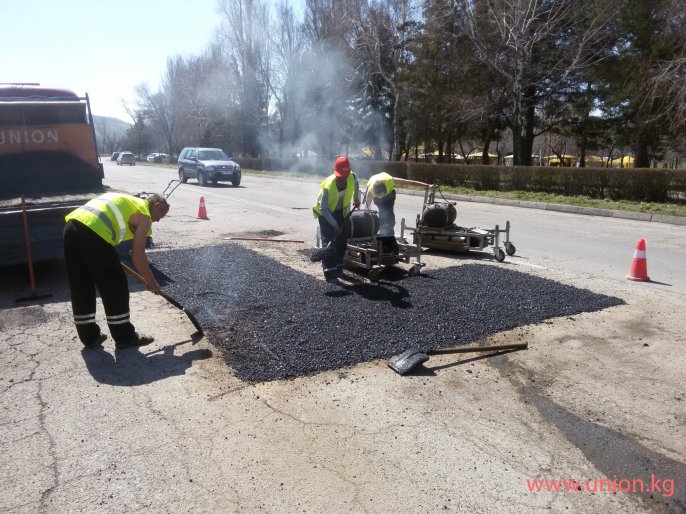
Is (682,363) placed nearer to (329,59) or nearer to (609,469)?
(609,469)

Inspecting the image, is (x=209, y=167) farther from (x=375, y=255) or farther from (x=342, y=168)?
(x=375, y=255)

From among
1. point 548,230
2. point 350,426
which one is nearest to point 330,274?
point 350,426

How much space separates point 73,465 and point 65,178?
6.81 m

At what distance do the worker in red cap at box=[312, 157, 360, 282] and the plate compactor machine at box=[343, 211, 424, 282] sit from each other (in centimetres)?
20

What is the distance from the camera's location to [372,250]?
6266mm

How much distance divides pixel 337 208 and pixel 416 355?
290 cm

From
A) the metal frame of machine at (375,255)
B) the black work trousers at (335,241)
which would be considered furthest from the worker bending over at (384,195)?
the black work trousers at (335,241)

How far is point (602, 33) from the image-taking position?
2062 cm

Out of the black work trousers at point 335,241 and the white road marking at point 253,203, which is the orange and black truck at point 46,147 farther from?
the white road marking at point 253,203

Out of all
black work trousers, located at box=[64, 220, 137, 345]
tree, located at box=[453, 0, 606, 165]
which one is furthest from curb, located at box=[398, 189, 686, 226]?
black work trousers, located at box=[64, 220, 137, 345]

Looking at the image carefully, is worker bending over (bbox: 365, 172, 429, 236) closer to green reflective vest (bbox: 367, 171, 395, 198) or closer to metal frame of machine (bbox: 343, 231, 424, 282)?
green reflective vest (bbox: 367, 171, 395, 198)

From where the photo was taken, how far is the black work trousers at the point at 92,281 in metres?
4.16

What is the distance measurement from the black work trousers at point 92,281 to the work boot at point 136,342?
0.02 m

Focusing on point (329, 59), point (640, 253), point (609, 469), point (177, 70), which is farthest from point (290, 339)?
point (177, 70)
